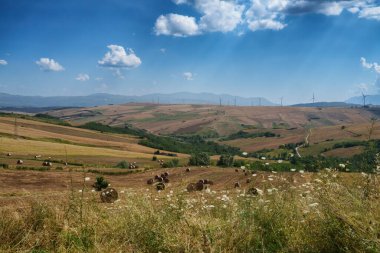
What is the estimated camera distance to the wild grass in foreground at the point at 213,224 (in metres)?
6.46

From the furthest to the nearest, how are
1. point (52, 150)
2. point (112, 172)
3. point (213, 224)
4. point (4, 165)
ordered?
point (52, 150) < point (112, 172) < point (4, 165) < point (213, 224)

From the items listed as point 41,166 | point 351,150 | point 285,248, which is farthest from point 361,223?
point 351,150

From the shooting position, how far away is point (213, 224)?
23.2 ft

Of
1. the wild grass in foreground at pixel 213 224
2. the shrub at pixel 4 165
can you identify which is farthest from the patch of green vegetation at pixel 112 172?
the wild grass in foreground at pixel 213 224

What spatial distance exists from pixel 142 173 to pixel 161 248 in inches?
2240

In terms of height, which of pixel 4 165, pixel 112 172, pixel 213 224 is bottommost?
pixel 112 172

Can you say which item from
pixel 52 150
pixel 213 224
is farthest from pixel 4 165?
pixel 213 224

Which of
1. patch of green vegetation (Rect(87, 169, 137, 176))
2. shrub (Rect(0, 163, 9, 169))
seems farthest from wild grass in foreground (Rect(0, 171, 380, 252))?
shrub (Rect(0, 163, 9, 169))

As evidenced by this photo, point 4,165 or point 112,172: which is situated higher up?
point 4,165

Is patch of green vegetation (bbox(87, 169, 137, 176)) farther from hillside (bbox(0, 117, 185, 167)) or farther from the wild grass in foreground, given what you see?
the wild grass in foreground

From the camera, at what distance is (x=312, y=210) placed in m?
7.29

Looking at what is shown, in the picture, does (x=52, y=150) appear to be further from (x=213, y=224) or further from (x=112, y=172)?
(x=213, y=224)

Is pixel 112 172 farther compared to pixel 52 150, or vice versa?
pixel 52 150

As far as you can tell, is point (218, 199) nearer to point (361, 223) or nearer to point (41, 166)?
point (361, 223)
